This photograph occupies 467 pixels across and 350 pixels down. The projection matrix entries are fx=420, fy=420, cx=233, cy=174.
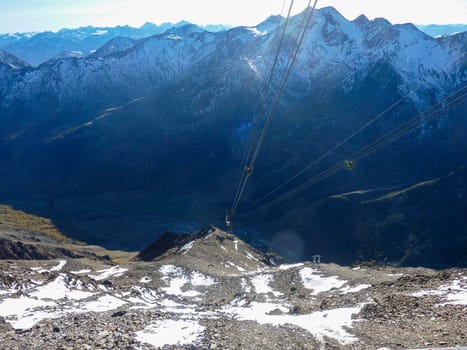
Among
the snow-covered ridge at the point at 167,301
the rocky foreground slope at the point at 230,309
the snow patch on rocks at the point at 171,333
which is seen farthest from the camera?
the snow-covered ridge at the point at 167,301

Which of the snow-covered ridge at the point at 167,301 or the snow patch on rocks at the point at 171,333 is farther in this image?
the snow-covered ridge at the point at 167,301

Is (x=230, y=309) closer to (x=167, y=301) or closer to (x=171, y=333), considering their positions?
(x=167, y=301)

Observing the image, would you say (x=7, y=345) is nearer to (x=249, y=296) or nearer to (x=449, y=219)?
(x=249, y=296)

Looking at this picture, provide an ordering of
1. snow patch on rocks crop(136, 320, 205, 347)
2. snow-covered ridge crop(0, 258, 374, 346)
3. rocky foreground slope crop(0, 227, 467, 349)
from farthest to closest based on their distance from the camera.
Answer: snow-covered ridge crop(0, 258, 374, 346) → snow patch on rocks crop(136, 320, 205, 347) → rocky foreground slope crop(0, 227, 467, 349)

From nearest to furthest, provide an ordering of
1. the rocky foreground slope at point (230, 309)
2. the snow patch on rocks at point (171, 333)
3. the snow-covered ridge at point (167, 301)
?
1. the rocky foreground slope at point (230, 309)
2. the snow patch on rocks at point (171, 333)
3. the snow-covered ridge at point (167, 301)

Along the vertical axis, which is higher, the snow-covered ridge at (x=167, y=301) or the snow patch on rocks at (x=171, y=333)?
the snow patch on rocks at (x=171, y=333)

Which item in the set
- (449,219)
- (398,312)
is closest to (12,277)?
(398,312)

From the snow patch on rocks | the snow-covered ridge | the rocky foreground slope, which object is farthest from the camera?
the snow-covered ridge

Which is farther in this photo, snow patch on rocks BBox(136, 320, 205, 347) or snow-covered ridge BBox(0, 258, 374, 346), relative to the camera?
snow-covered ridge BBox(0, 258, 374, 346)
